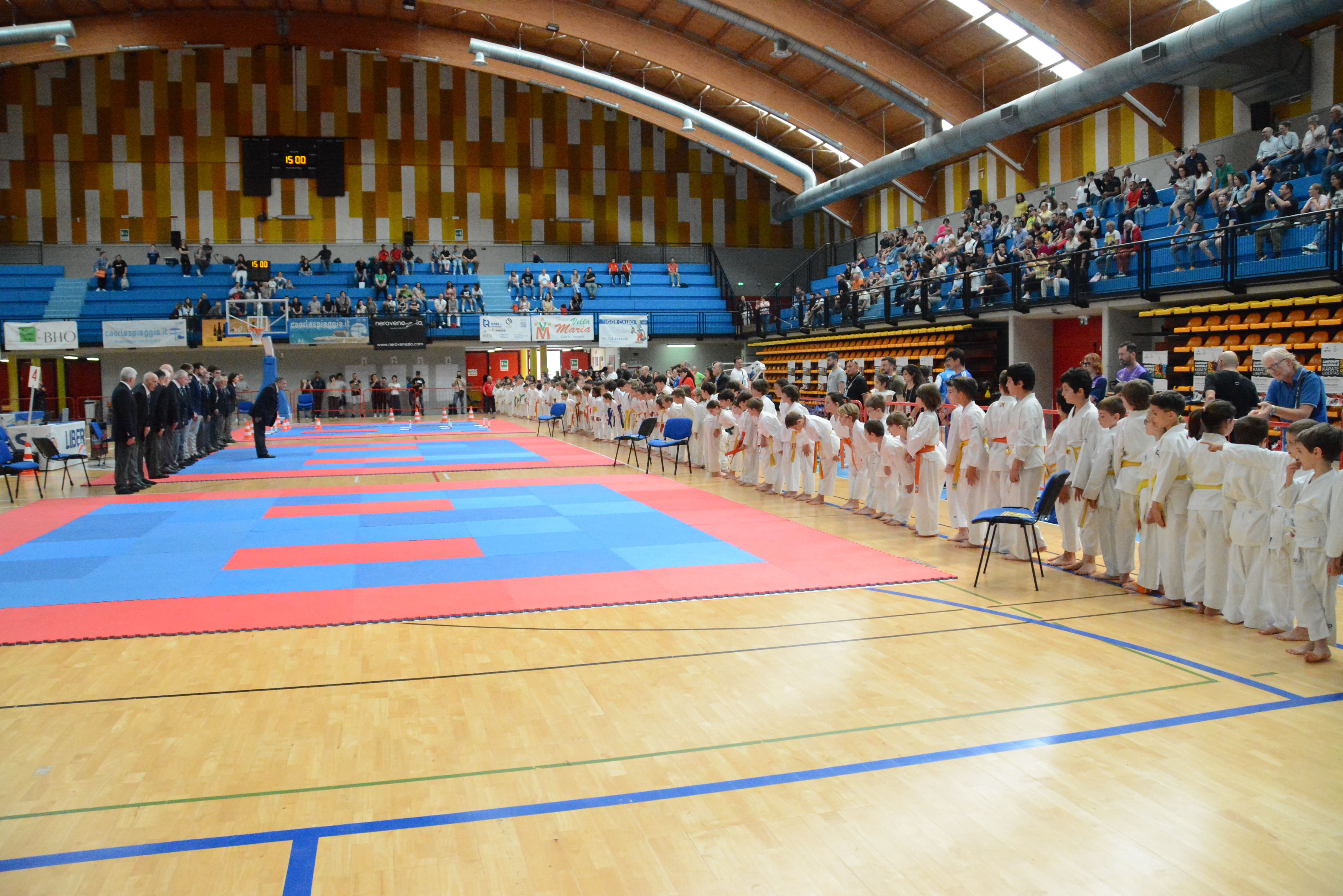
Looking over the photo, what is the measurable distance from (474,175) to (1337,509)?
39765 mm

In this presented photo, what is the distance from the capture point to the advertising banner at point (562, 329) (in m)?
33.8

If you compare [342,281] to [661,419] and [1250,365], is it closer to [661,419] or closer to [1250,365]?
[661,419]

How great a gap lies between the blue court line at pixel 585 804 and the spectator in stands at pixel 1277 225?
40.0 ft

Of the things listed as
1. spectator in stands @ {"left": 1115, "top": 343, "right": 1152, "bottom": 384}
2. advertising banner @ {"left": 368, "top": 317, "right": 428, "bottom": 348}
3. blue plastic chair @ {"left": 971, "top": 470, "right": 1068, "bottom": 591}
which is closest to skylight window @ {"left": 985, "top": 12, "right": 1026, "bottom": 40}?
spectator in stands @ {"left": 1115, "top": 343, "right": 1152, "bottom": 384}

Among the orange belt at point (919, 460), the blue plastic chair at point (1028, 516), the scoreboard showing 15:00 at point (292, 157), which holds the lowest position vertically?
the blue plastic chair at point (1028, 516)

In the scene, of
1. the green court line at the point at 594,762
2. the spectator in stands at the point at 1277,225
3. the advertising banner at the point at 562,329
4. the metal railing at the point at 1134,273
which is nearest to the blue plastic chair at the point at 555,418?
the advertising banner at the point at 562,329

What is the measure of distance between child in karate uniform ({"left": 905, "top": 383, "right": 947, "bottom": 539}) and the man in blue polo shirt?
2.90 meters

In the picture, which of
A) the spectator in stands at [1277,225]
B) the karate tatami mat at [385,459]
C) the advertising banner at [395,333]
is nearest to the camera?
the spectator in stands at [1277,225]

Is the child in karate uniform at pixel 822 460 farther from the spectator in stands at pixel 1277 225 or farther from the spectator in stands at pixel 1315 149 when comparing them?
the spectator in stands at pixel 1315 149

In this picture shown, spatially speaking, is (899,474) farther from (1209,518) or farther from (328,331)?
(328,331)

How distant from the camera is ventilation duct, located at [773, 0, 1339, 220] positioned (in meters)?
16.8

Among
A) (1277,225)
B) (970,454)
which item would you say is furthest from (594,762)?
(1277,225)

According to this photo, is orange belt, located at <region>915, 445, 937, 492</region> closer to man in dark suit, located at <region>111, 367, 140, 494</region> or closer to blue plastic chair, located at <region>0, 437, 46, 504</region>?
man in dark suit, located at <region>111, 367, 140, 494</region>

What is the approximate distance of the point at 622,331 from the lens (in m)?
33.9
